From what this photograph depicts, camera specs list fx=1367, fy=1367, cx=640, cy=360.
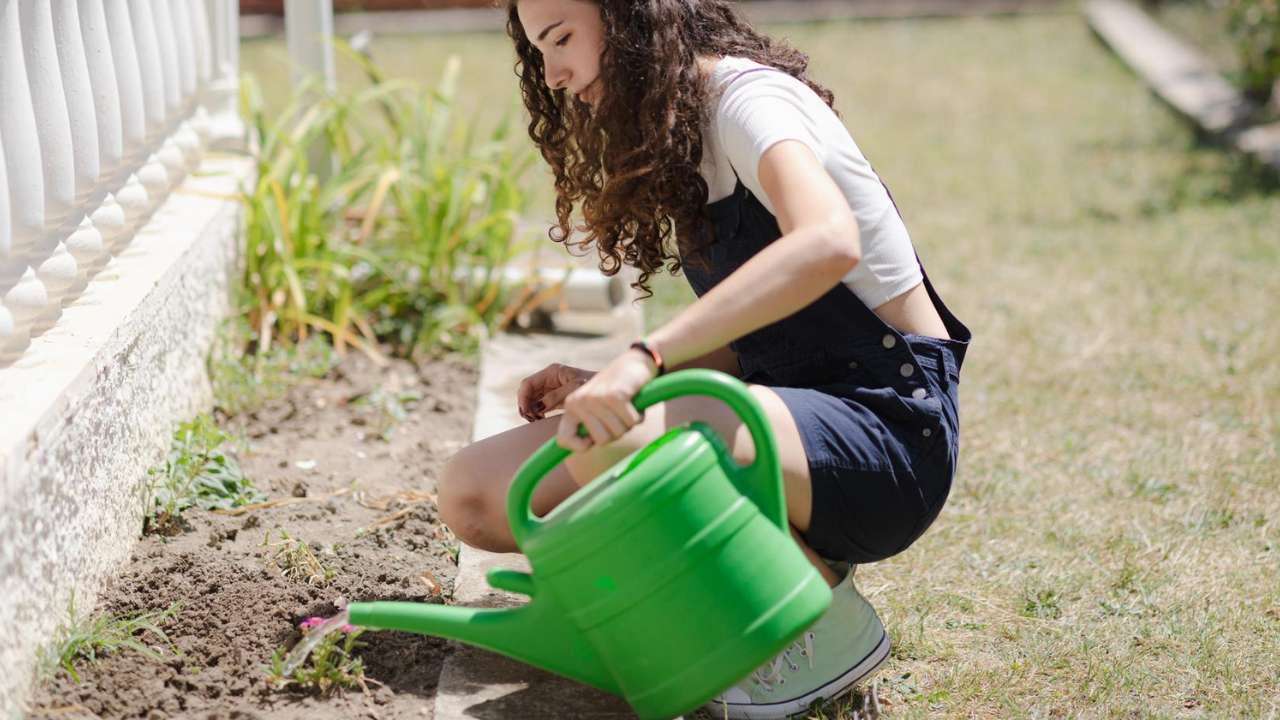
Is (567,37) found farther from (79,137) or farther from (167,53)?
(167,53)

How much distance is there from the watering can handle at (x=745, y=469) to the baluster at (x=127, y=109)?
1348 mm

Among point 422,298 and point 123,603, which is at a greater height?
point 123,603

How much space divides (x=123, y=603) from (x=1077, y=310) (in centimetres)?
311

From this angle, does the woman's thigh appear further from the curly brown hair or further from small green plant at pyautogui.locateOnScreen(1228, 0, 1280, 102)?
small green plant at pyautogui.locateOnScreen(1228, 0, 1280, 102)

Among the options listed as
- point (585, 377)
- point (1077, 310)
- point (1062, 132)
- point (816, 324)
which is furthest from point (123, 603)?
point (1062, 132)

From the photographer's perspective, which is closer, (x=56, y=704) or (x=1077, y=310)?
(x=56, y=704)

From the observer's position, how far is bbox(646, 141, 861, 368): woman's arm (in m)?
1.80

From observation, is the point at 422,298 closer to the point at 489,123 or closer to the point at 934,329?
the point at 934,329

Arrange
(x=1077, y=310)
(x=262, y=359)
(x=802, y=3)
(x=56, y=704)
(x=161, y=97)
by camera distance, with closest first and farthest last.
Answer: (x=56, y=704) → (x=161, y=97) → (x=262, y=359) → (x=1077, y=310) → (x=802, y=3)

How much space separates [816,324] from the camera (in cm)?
211

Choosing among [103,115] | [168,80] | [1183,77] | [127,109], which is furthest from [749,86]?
[1183,77]

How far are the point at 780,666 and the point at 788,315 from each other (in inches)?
21.4

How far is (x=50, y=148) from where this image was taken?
226 centimetres

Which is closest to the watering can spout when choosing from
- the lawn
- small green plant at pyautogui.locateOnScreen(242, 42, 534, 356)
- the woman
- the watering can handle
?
the watering can handle
